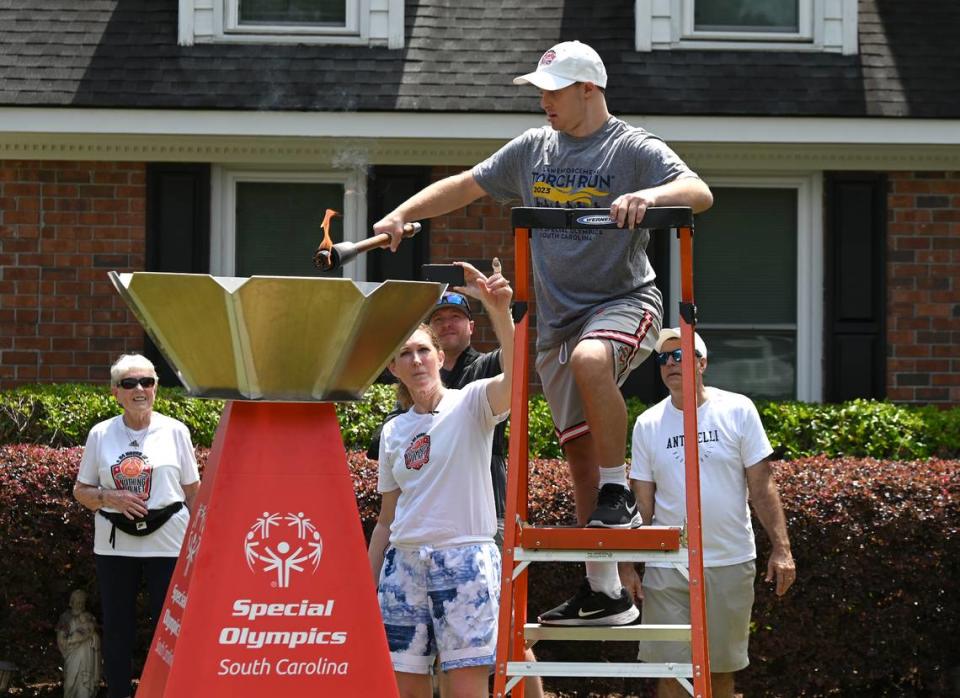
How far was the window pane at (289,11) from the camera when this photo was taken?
10688mm

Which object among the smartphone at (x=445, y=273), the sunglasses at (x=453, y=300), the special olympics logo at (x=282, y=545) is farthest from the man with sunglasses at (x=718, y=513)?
the special olympics logo at (x=282, y=545)

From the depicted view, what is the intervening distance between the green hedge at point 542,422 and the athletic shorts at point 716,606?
→ 2963 millimetres

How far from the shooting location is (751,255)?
10.9 metres

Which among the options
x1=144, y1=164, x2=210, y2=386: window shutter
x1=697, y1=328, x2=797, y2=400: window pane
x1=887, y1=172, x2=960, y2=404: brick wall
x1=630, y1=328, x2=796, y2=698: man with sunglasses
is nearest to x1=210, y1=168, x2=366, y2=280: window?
x1=144, y1=164, x2=210, y2=386: window shutter

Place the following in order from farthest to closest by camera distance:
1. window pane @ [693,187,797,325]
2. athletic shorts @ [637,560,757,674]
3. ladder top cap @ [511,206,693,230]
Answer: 1. window pane @ [693,187,797,325]
2. athletic shorts @ [637,560,757,674]
3. ladder top cap @ [511,206,693,230]

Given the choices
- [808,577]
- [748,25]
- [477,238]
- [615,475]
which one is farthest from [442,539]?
[748,25]

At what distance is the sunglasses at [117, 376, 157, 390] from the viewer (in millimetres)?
7098

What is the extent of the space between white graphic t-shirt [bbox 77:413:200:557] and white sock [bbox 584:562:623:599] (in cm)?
298

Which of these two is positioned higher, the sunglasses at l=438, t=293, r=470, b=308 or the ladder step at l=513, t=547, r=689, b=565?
the sunglasses at l=438, t=293, r=470, b=308

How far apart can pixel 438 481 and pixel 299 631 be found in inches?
70.9

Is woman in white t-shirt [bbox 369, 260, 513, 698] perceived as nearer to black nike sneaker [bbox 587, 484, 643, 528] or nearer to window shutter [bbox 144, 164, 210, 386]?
black nike sneaker [bbox 587, 484, 643, 528]

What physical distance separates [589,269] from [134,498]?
3.20m

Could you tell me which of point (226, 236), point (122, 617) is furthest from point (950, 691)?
point (226, 236)

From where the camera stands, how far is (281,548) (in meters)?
3.58
